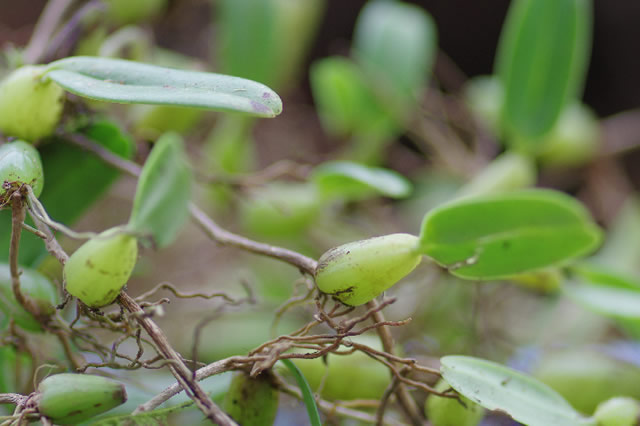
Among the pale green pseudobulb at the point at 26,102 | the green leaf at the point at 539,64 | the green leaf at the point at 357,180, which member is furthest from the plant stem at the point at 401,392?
the green leaf at the point at 539,64

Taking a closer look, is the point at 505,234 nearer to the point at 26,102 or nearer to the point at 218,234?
the point at 218,234

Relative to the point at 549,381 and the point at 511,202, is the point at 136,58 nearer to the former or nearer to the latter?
the point at 511,202

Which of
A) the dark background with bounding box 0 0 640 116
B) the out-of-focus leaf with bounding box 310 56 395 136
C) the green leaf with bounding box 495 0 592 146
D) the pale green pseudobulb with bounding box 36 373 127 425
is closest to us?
the pale green pseudobulb with bounding box 36 373 127 425

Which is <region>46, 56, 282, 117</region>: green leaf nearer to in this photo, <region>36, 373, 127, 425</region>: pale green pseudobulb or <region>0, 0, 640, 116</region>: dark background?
<region>36, 373, 127, 425</region>: pale green pseudobulb

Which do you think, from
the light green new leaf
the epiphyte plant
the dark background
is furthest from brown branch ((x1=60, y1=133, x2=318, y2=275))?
the dark background

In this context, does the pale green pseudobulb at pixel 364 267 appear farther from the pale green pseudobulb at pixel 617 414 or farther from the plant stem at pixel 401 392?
the pale green pseudobulb at pixel 617 414

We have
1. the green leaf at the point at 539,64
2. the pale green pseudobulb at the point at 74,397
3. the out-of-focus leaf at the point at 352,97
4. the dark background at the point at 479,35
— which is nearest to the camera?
the pale green pseudobulb at the point at 74,397
